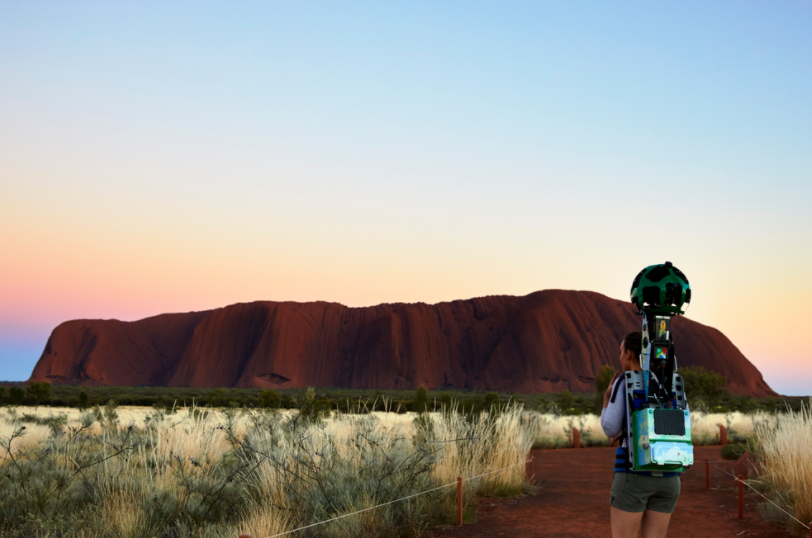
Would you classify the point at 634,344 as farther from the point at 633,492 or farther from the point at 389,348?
the point at 389,348

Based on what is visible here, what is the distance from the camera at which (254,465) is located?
816 cm

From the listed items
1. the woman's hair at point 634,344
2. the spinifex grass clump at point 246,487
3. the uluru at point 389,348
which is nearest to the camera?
the woman's hair at point 634,344

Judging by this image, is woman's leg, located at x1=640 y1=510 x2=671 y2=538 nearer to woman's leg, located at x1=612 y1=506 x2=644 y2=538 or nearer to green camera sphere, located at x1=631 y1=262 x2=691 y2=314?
woman's leg, located at x1=612 y1=506 x2=644 y2=538

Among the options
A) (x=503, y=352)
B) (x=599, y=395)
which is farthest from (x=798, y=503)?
(x=503, y=352)

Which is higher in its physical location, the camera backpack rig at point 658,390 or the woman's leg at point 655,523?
the camera backpack rig at point 658,390

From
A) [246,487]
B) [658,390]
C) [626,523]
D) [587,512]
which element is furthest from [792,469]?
[246,487]

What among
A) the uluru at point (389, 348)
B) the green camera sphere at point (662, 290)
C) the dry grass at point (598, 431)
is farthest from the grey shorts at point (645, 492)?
the uluru at point (389, 348)

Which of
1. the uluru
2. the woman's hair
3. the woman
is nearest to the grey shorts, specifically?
the woman

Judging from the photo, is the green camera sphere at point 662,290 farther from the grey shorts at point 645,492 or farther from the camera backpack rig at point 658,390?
the grey shorts at point 645,492

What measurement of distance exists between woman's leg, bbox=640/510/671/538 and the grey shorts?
3 centimetres

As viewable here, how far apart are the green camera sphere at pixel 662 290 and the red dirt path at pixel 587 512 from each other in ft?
15.6

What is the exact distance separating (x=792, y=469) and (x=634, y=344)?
5.87m

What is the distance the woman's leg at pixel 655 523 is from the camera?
3.72 m

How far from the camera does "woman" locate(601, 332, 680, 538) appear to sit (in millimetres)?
3668
